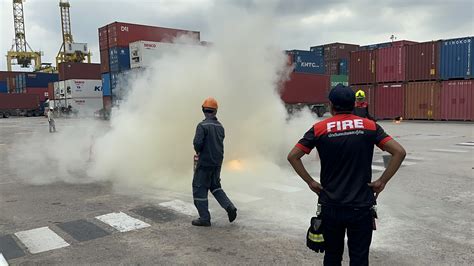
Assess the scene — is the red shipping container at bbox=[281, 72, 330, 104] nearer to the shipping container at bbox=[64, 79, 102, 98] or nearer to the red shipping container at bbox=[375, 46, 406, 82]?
the red shipping container at bbox=[375, 46, 406, 82]

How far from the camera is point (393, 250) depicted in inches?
175

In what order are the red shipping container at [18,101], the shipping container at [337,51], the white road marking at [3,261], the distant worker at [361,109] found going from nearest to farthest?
the white road marking at [3,261]
the distant worker at [361,109]
the shipping container at [337,51]
the red shipping container at [18,101]

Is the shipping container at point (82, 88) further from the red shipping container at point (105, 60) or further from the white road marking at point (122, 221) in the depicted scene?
the white road marking at point (122, 221)

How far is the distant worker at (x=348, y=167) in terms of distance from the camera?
2.83 m

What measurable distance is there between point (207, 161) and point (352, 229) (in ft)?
9.13

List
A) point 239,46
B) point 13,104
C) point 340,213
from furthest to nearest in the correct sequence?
point 13,104 → point 239,46 → point 340,213

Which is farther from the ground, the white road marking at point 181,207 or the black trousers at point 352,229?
the black trousers at point 352,229

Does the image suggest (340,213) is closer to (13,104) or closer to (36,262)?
(36,262)

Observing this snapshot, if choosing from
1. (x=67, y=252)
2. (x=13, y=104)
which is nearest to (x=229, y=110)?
(x=67, y=252)

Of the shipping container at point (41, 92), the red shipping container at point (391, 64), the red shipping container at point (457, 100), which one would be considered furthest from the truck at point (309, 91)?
the shipping container at point (41, 92)

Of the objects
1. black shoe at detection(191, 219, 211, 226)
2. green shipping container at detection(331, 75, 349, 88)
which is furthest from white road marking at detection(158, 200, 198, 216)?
green shipping container at detection(331, 75, 349, 88)

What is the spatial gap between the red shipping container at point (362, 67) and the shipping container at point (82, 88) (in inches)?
1394

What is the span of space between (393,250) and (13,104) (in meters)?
61.5

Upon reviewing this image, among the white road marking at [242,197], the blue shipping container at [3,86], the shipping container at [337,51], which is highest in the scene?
the shipping container at [337,51]
